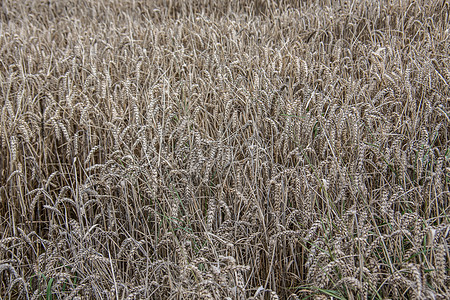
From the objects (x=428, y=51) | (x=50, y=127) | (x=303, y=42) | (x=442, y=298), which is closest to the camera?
(x=442, y=298)

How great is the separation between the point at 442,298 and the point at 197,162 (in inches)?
37.0

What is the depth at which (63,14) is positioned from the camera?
4.61 meters

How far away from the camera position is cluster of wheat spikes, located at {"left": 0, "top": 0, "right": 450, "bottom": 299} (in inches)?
50.4

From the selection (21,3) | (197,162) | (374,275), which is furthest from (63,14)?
(374,275)

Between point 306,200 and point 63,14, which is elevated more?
point 63,14

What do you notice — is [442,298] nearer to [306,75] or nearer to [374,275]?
[374,275]

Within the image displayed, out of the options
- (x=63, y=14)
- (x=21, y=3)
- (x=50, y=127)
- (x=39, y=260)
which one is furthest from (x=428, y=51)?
(x=21, y=3)

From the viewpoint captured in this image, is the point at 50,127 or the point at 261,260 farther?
the point at 50,127

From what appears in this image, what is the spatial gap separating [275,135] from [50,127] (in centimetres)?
115

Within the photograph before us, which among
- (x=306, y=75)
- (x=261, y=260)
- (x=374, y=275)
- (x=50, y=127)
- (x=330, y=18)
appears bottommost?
(x=261, y=260)

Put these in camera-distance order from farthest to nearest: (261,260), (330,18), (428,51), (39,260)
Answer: (330,18)
(428,51)
(261,260)
(39,260)

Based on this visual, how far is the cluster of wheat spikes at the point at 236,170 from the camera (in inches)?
50.4

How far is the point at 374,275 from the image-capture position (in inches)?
45.8

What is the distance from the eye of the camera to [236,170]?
1617 mm
